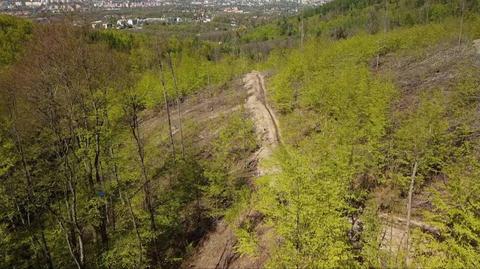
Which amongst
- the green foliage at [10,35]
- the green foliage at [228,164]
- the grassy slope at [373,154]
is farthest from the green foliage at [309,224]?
the green foliage at [10,35]

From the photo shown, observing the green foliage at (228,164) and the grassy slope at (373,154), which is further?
the green foliage at (228,164)

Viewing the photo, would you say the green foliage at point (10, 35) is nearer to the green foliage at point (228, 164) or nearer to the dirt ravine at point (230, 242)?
the green foliage at point (228, 164)

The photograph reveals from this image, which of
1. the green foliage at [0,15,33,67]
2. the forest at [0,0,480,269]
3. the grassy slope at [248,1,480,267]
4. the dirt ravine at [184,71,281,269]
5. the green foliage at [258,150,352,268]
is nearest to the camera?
the green foliage at [258,150,352,268]

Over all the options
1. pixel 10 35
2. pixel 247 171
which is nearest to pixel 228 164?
pixel 247 171

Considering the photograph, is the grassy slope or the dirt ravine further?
the dirt ravine

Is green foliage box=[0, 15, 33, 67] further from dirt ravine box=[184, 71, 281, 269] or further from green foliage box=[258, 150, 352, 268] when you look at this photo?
green foliage box=[258, 150, 352, 268]

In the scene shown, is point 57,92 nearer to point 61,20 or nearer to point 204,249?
point 61,20

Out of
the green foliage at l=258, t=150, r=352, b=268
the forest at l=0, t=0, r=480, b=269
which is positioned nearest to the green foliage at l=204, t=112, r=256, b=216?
the forest at l=0, t=0, r=480, b=269

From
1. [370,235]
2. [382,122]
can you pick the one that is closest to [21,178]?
[370,235]

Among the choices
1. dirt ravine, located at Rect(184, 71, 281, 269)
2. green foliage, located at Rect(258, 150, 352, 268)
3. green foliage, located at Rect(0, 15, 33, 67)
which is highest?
green foliage, located at Rect(0, 15, 33, 67)
